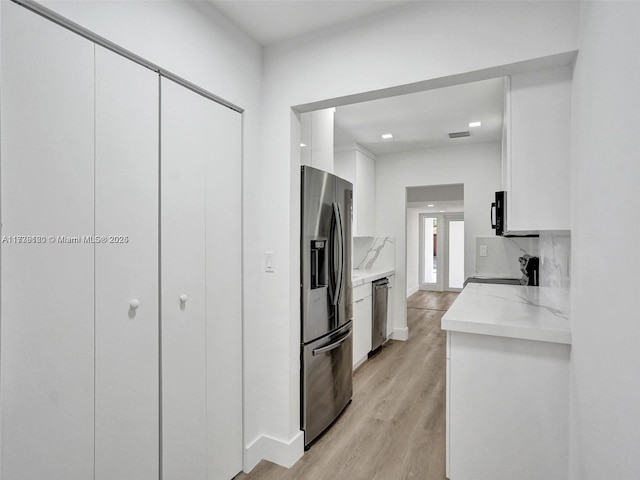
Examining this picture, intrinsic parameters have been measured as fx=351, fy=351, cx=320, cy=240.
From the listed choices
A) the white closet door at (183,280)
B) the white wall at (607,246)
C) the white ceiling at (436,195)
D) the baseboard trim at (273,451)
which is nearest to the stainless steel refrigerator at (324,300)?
the baseboard trim at (273,451)

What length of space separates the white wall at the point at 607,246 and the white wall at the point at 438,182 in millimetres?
3250

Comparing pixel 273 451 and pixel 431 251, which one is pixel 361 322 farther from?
pixel 431 251

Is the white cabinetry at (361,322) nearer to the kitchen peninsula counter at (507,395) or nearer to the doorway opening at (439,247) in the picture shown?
the kitchen peninsula counter at (507,395)

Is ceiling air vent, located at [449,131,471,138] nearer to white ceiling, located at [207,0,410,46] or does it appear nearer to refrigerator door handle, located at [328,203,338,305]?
refrigerator door handle, located at [328,203,338,305]

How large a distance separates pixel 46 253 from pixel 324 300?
1.63 m

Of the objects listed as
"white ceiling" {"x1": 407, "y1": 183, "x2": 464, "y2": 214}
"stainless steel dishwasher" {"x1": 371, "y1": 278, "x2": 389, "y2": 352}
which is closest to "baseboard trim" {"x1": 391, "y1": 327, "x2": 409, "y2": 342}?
"stainless steel dishwasher" {"x1": 371, "y1": 278, "x2": 389, "y2": 352}

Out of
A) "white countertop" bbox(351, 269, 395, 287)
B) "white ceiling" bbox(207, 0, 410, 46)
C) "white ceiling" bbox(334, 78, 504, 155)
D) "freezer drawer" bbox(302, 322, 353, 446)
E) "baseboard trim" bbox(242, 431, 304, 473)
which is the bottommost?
"baseboard trim" bbox(242, 431, 304, 473)

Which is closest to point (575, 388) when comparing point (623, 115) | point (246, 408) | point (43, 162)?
point (623, 115)

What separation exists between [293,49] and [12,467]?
2236mm

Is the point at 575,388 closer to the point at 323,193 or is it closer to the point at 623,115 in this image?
the point at 623,115

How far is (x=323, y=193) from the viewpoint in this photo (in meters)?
2.44

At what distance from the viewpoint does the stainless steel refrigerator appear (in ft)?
7.41

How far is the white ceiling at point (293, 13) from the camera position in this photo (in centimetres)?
177

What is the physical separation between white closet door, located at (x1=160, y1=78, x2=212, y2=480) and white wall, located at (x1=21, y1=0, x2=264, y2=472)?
0.52 ft
